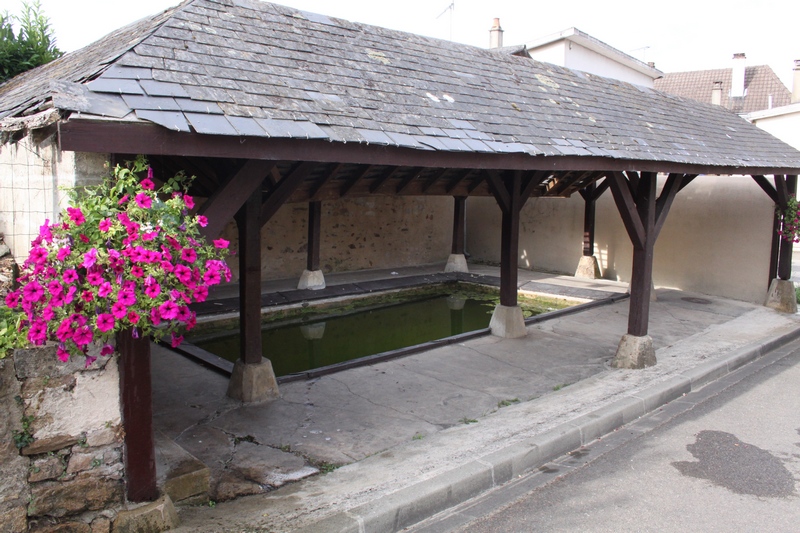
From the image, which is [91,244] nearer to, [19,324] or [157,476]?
[19,324]

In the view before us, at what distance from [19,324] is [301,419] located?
2621 millimetres

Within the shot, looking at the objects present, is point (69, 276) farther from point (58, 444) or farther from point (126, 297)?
point (58, 444)

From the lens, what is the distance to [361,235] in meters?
13.3

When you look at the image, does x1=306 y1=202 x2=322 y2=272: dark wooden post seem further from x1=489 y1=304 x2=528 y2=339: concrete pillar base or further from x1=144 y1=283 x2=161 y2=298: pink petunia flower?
x1=144 y1=283 x2=161 y2=298: pink petunia flower

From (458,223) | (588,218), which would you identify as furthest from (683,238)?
(458,223)

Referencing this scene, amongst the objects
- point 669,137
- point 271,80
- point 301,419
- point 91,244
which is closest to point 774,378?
point 669,137

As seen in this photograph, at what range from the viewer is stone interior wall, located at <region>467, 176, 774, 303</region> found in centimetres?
1013

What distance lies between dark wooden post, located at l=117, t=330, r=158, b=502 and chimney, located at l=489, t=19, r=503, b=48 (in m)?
18.0

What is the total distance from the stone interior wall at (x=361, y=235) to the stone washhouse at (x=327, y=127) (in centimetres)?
415

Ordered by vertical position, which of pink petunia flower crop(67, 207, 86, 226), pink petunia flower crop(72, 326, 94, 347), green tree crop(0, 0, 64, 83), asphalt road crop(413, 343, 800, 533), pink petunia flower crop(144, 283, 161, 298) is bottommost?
asphalt road crop(413, 343, 800, 533)

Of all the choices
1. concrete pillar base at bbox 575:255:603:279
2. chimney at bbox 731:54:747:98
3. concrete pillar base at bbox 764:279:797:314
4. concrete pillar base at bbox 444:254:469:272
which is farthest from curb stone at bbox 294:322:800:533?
chimney at bbox 731:54:747:98

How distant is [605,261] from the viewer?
12.7m

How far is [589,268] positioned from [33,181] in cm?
1120

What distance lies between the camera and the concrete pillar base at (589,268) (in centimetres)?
1263
